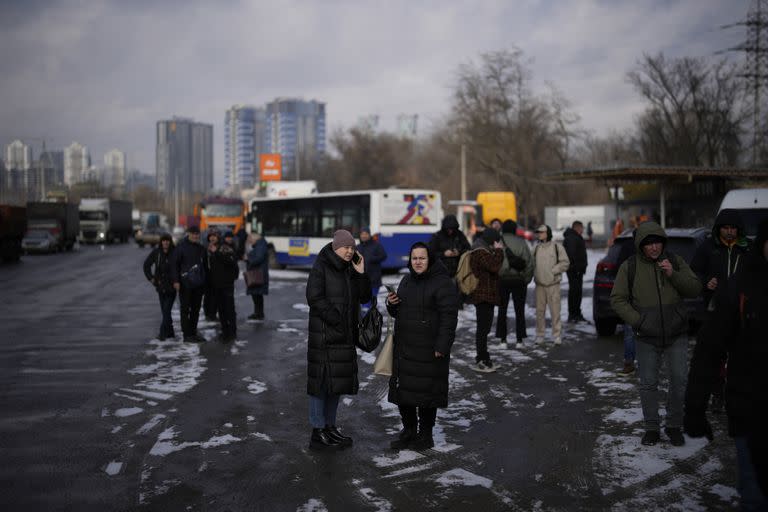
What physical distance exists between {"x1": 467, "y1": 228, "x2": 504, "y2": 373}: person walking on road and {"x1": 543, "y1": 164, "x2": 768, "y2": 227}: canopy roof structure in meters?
24.4

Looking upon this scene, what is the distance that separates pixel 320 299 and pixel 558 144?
59856mm

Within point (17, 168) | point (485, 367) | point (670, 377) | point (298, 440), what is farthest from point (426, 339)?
point (17, 168)

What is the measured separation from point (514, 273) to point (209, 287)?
5.53m

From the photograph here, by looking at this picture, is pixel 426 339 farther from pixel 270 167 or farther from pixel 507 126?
pixel 270 167

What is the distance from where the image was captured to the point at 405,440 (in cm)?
650

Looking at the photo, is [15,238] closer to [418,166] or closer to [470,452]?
[470,452]

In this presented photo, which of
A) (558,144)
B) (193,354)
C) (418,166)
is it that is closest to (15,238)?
(193,354)

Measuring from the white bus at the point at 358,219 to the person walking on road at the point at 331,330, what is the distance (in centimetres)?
1808

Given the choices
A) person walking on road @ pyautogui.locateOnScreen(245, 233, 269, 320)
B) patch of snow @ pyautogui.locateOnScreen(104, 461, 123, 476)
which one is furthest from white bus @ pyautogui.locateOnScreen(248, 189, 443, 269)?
patch of snow @ pyautogui.locateOnScreen(104, 461, 123, 476)

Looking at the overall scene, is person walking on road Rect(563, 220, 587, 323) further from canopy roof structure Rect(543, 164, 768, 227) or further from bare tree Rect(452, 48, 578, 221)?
bare tree Rect(452, 48, 578, 221)

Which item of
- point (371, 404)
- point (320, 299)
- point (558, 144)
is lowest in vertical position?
point (371, 404)

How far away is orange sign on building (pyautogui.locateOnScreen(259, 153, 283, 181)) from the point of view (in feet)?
319

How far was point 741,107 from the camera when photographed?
51062mm

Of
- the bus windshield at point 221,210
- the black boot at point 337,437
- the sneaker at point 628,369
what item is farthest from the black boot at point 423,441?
the bus windshield at point 221,210
